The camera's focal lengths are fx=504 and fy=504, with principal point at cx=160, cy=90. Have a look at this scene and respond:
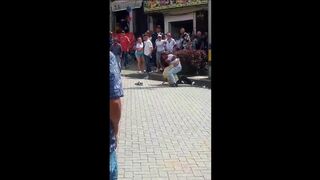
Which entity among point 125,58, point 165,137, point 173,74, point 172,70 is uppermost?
point 125,58

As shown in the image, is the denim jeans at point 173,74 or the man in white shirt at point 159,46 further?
the man in white shirt at point 159,46

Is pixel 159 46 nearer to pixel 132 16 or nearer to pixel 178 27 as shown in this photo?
pixel 178 27

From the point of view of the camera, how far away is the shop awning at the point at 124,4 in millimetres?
26984

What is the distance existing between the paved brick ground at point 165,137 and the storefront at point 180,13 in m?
9.36

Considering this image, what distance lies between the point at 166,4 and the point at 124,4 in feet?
16.4

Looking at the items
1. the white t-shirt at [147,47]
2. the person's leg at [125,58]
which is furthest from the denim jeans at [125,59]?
the white t-shirt at [147,47]

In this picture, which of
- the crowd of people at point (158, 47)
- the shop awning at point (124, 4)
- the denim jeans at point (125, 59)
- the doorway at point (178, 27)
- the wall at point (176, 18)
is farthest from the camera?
the shop awning at point (124, 4)

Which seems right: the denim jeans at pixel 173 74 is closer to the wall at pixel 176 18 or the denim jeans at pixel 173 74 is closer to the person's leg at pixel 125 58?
the person's leg at pixel 125 58

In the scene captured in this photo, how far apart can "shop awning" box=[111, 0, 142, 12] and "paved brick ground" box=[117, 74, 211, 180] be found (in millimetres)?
14338

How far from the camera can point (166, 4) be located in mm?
24031

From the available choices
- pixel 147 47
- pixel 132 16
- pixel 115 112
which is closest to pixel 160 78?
pixel 147 47
